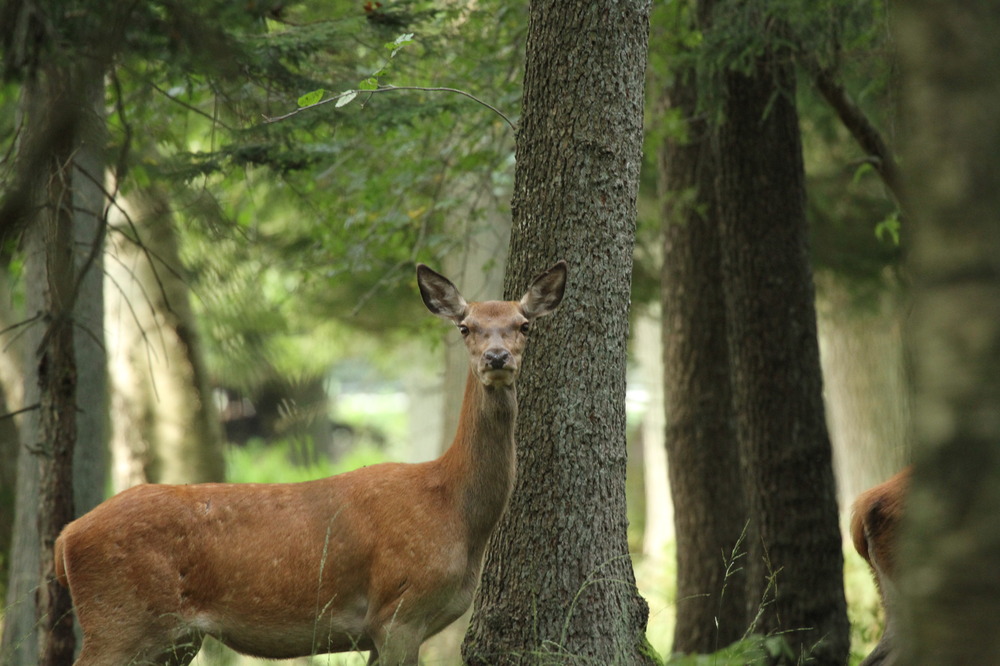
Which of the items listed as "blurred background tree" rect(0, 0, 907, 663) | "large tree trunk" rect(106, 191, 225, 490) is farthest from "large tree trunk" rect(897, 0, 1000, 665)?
"large tree trunk" rect(106, 191, 225, 490)

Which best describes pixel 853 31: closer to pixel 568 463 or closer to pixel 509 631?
pixel 568 463

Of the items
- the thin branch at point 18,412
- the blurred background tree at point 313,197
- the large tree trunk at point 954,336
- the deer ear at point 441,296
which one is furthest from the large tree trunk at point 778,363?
the large tree trunk at point 954,336

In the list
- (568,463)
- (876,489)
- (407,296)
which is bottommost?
(876,489)

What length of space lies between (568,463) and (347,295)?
31.3 feet

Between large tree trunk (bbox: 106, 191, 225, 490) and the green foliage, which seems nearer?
the green foliage

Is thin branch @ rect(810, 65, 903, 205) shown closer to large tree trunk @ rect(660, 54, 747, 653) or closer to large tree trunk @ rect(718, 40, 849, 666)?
large tree trunk @ rect(718, 40, 849, 666)

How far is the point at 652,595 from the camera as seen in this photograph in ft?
55.5

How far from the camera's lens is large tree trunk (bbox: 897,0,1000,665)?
96.2 inches

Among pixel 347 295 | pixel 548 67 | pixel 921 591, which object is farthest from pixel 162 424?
pixel 921 591

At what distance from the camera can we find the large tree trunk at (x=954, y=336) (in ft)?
8.02

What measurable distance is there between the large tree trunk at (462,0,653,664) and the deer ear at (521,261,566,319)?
13cm

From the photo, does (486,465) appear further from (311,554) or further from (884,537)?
(884,537)

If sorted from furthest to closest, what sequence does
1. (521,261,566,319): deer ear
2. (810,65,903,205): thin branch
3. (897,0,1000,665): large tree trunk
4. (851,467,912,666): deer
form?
(810,65,903,205): thin branch → (851,467,912,666): deer → (521,261,566,319): deer ear → (897,0,1000,665): large tree trunk

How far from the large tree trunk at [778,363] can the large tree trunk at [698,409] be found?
1232mm
